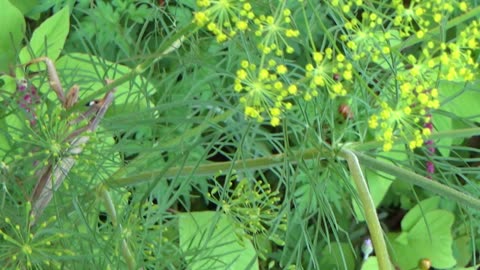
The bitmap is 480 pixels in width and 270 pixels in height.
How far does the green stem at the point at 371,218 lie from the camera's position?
821 millimetres

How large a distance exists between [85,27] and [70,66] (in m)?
0.13

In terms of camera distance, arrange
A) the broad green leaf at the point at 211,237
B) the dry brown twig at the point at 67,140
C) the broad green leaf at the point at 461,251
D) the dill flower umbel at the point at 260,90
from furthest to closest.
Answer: the broad green leaf at the point at 461,251, the broad green leaf at the point at 211,237, the dry brown twig at the point at 67,140, the dill flower umbel at the point at 260,90

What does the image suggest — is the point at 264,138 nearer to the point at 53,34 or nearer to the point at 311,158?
the point at 311,158

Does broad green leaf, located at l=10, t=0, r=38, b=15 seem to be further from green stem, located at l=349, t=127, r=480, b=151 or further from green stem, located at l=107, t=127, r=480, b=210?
green stem, located at l=349, t=127, r=480, b=151

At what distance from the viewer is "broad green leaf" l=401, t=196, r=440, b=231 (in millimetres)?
1598

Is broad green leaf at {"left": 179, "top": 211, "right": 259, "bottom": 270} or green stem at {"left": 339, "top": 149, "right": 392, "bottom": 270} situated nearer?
green stem at {"left": 339, "top": 149, "right": 392, "bottom": 270}

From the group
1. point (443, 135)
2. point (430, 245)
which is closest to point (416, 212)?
point (430, 245)

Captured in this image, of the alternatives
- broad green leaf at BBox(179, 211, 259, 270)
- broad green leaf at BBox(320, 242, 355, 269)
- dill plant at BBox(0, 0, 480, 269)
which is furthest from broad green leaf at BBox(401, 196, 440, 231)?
broad green leaf at BBox(179, 211, 259, 270)

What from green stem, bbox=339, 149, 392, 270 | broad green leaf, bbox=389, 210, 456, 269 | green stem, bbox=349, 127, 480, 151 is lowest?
broad green leaf, bbox=389, 210, 456, 269

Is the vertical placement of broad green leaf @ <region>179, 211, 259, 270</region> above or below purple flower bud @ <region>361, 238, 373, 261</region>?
above

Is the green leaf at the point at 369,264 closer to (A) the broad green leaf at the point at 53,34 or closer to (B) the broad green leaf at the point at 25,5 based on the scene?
(A) the broad green leaf at the point at 53,34

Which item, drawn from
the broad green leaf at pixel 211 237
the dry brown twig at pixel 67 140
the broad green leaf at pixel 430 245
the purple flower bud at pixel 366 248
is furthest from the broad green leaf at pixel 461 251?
the dry brown twig at pixel 67 140

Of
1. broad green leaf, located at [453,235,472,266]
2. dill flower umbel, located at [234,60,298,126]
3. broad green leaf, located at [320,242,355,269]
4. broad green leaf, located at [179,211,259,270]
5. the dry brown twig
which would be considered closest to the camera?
dill flower umbel, located at [234,60,298,126]

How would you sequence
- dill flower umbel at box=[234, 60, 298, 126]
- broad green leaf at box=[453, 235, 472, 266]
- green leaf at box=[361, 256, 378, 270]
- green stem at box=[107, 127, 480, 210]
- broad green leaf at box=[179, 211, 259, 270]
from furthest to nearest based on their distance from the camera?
broad green leaf at box=[453, 235, 472, 266] → green leaf at box=[361, 256, 378, 270] → broad green leaf at box=[179, 211, 259, 270] → green stem at box=[107, 127, 480, 210] → dill flower umbel at box=[234, 60, 298, 126]
